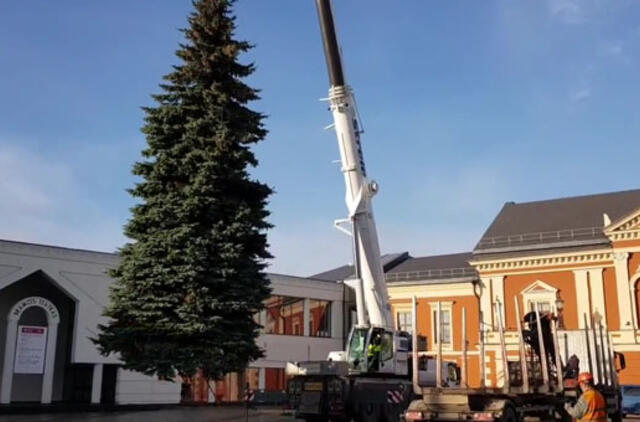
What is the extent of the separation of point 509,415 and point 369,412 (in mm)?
5262

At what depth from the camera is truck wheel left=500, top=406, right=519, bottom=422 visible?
47.6 ft

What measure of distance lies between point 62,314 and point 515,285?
80.6 feet

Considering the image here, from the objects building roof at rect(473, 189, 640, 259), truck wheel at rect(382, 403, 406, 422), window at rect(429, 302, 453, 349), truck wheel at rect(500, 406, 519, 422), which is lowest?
truck wheel at rect(382, 403, 406, 422)

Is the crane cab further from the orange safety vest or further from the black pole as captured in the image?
the orange safety vest

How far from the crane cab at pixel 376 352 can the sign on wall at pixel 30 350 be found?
58.8 ft

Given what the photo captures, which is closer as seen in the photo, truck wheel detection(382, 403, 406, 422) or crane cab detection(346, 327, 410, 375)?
truck wheel detection(382, 403, 406, 422)

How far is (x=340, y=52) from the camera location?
2122cm

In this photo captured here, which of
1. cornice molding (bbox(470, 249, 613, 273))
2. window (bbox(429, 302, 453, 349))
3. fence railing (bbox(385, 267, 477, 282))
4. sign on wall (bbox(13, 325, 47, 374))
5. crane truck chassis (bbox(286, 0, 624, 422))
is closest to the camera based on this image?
crane truck chassis (bbox(286, 0, 624, 422))

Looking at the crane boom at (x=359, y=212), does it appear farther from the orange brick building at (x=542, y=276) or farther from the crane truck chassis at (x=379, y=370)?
the orange brick building at (x=542, y=276)

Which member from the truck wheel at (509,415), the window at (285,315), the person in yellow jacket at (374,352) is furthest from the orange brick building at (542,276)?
the truck wheel at (509,415)

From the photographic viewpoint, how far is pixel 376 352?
66.1 feet

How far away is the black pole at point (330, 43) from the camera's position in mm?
20531

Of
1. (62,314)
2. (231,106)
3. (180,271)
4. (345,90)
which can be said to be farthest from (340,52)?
(62,314)

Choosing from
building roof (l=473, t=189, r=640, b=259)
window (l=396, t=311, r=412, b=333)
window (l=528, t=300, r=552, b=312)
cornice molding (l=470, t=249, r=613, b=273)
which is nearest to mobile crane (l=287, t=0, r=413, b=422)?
window (l=528, t=300, r=552, b=312)
